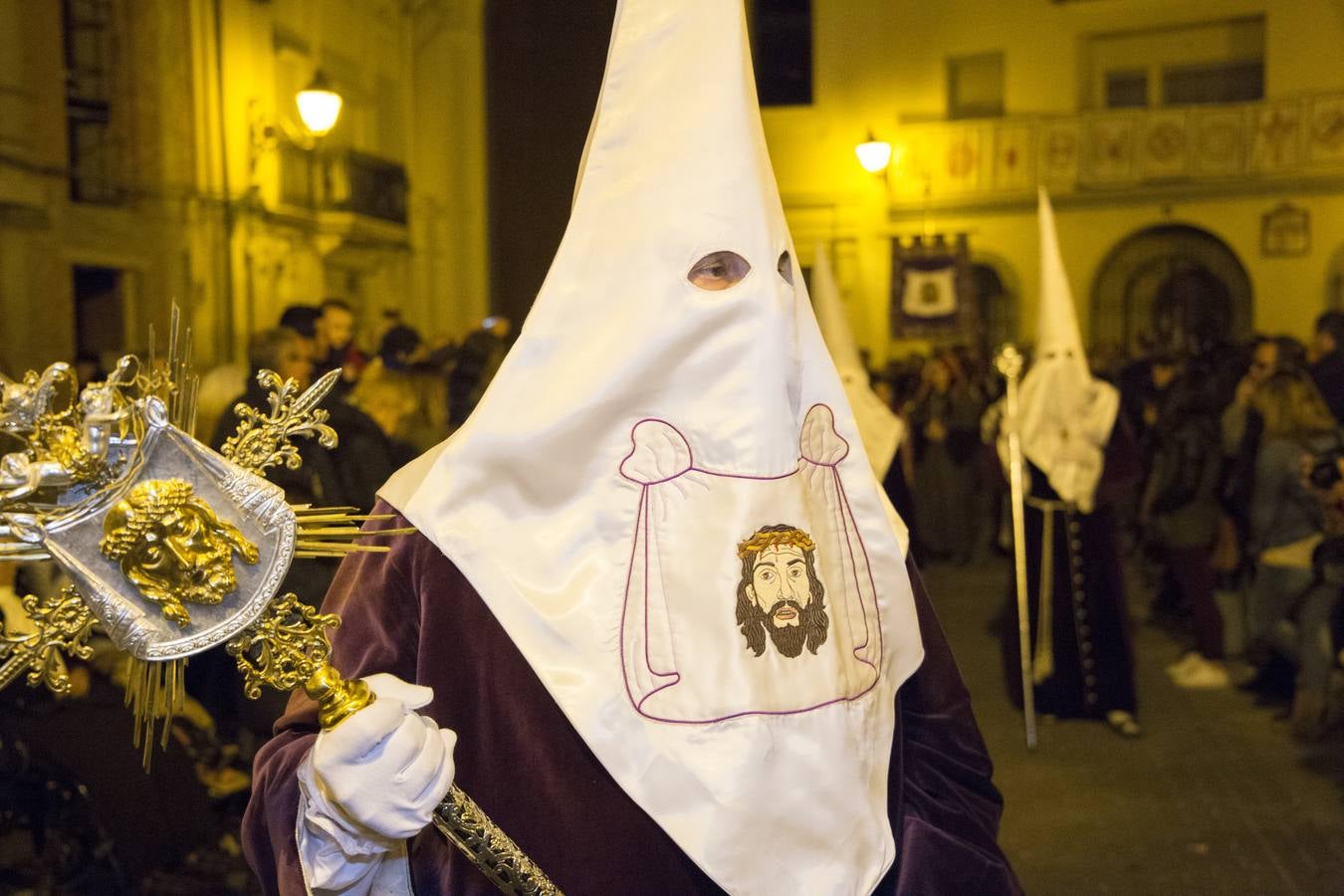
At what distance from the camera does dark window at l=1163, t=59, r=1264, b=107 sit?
791 inches

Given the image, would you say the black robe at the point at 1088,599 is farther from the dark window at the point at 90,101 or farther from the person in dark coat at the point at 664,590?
the dark window at the point at 90,101

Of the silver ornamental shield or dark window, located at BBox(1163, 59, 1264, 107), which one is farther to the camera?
dark window, located at BBox(1163, 59, 1264, 107)

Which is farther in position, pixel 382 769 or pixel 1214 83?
pixel 1214 83

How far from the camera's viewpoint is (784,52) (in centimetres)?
2184

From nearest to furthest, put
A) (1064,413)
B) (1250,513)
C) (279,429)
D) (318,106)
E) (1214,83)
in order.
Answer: (279,429) < (1064,413) < (1250,513) < (318,106) < (1214,83)

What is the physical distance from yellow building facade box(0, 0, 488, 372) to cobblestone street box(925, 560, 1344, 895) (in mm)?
6168

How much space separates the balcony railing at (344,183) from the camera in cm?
1444

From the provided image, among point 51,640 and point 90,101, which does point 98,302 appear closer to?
point 90,101

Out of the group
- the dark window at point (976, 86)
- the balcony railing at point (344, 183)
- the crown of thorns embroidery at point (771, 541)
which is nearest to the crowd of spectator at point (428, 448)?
the crown of thorns embroidery at point (771, 541)

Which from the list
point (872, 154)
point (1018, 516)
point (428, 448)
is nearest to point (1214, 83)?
point (872, 154)

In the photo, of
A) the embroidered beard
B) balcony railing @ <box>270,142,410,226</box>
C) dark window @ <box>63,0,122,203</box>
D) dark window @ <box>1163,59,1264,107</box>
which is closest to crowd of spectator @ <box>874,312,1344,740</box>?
the embroidered beard

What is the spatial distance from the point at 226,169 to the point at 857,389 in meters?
7.96

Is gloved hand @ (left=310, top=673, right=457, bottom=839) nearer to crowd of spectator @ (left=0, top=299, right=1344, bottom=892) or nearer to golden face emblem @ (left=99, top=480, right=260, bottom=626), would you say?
golden face emblem @ (left=99, top=480, right=260, bottom=626)

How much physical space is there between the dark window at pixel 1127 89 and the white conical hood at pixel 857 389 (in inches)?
558
